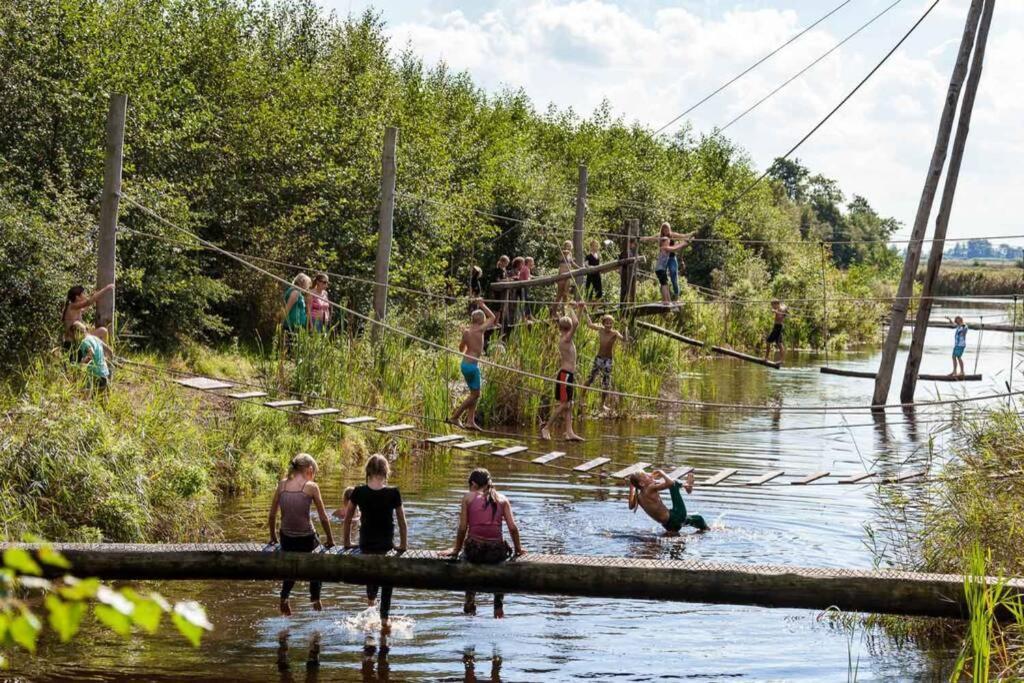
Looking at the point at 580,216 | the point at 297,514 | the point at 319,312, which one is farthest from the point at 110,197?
the point at 580,216

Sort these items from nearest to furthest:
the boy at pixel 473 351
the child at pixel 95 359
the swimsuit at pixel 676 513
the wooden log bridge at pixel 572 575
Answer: the wooden log bridge at pixel 572 575
the child at pixel 95 359
the swimsuit at pixel 676 513
the boy at pixel 473 351

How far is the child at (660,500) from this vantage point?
14.4 metres

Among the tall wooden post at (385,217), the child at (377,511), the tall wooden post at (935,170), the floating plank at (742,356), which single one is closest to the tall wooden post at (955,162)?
the tall wooden post at (935,170)

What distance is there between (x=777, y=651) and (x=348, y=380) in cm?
925

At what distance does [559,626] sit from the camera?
1088 centimetres

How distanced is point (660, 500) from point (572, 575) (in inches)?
214

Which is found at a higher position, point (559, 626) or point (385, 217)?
point (385, 217)

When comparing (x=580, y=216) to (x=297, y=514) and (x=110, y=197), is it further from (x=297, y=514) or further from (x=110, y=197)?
(x=297, y=514)

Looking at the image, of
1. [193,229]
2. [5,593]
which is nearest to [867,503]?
[193,229]

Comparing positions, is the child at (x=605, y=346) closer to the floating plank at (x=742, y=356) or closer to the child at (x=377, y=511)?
the floating plank at (x=742, y=356)

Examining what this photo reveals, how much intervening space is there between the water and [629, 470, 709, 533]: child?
8.1 inches

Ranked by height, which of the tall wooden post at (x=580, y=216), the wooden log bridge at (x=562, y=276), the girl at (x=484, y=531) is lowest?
the girl at (x=484, y=531)

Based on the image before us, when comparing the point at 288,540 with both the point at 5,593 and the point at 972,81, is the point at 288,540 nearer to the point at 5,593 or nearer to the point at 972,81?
the point at 5,593

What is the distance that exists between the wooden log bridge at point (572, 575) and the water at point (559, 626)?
65 centimetres
